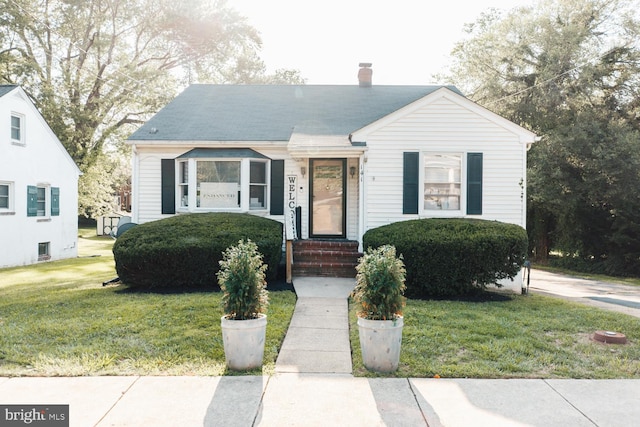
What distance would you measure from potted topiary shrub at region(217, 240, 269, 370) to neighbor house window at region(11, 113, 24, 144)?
1540 cm

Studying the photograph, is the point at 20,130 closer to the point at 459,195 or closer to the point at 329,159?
the point at 329,159

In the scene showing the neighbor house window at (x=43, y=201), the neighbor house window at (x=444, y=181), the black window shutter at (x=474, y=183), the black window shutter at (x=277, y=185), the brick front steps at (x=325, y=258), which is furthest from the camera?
the neighbor house window at (x=43, y=201)

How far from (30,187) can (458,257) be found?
16101 millimetres

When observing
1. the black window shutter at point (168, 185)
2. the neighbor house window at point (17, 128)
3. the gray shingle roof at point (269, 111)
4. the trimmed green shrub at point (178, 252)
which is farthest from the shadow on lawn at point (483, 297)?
the neighbor house window at point (17, 128)

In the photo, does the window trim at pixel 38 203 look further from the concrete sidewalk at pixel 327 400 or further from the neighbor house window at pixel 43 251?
the concrete sidewalk at pixel 327 400

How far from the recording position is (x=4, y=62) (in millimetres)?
24078

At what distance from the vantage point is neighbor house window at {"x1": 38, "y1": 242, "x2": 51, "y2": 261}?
1803cm

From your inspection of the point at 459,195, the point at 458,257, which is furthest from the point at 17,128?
the point at 458,257

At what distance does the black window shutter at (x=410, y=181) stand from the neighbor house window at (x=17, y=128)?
14.1m

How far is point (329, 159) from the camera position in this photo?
1198 centimetres

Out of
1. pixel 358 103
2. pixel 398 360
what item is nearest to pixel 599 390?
pixel 398 360

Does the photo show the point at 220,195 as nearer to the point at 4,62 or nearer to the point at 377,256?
the point at 377,256

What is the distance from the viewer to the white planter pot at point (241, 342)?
4.68m

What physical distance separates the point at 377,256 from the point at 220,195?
25.9 feet
